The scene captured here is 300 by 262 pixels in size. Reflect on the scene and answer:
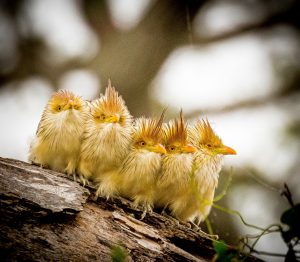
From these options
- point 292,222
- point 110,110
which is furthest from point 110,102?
point 292,222

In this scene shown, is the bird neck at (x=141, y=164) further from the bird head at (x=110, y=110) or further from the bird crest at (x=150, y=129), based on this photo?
the bird head at (x=110, y=110)

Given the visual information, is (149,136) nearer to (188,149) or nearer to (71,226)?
(188,149)

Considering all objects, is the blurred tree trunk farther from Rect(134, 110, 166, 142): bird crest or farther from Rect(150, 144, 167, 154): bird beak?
Rect(150, 144, 167, 154): bird beak

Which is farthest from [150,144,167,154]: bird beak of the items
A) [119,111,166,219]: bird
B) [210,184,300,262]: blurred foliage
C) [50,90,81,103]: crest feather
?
[210,184,300,262]: blurred foliage

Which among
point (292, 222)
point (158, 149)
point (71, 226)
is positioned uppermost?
point (158, 149)

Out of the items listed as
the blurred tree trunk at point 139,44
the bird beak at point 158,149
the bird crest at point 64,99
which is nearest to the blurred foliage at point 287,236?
the bird beak at point 158,149

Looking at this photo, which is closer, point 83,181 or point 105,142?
point 83,181
